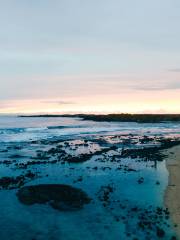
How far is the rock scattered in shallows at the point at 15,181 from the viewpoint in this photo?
26969 millimetres

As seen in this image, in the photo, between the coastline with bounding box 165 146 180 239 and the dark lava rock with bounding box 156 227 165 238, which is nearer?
the dark lava rock with bounding box 156 227 165 238

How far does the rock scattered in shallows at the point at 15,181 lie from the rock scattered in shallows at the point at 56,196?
2110 mm

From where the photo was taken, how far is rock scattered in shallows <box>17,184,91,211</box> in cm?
2188

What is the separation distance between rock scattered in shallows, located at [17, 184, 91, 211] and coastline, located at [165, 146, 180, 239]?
4840 millimetres

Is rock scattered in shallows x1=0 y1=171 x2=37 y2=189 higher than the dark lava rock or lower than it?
higher

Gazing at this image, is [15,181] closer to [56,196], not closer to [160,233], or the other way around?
[56,196]

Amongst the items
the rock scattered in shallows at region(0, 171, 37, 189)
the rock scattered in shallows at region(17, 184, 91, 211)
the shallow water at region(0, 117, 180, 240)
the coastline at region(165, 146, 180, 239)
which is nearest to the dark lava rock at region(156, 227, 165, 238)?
the shallow water at region(0, 117, 180, 240)

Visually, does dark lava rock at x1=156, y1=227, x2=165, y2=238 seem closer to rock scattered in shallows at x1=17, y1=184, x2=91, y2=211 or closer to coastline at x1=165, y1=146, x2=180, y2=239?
coastline at x1=165, y1=146, x2=180, y2=239

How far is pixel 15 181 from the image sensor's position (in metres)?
28.5

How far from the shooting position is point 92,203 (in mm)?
22656

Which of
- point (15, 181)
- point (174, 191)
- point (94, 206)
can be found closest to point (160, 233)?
point (94, 206)

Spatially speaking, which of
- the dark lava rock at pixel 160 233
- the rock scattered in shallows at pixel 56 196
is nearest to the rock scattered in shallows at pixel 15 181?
the rock scattered in shallows at pixel 56 196

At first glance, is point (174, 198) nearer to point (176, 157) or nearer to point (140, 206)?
point (140, 206)

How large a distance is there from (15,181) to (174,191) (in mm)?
11435
